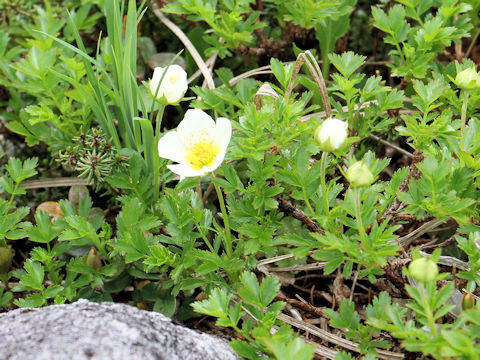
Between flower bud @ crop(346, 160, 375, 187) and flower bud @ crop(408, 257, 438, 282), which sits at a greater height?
flower bud @ crop(346, 160, 375, 187)

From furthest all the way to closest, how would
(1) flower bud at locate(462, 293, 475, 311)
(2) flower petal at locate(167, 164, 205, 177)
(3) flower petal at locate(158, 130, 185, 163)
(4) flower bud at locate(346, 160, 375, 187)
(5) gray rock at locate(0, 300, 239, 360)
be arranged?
(3) flower petal at locate(158, 130, 185, 163), (2) flower petal at locate(167, 164, 205, 177), (1) flower bud at locate(462, 293, 475, 311), (4) flower bud at locate(346, 160, 375, 187), (5) gray rock at locate(0, 300, 239, 360)

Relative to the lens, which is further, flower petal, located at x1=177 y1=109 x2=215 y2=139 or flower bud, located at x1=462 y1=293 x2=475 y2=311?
flower petal, located at x1=177 y1=109 x2=215 y2=139

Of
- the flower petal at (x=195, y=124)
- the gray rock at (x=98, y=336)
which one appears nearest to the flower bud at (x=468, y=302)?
the gray rock at (x=98, y=336)

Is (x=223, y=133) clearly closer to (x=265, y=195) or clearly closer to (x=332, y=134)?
(x=265, y=195)

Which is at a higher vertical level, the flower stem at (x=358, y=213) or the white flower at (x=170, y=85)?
the white flower at (x=170, y=85)

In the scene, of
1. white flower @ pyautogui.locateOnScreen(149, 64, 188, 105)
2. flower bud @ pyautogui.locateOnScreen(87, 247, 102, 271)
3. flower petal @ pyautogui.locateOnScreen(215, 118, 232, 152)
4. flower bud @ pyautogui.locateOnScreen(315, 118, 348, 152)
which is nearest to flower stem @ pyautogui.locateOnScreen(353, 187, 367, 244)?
flower bud @ pyautogui.locateOnScreen(315, 118, 348, 152)

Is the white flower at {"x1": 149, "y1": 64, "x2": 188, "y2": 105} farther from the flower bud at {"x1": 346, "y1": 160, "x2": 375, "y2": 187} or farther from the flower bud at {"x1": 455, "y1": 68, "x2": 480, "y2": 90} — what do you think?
the flower bud at {"x1": 455, "y1": 68, "x2": 480, "y2": 90}

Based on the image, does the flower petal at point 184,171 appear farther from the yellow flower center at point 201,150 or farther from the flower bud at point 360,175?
the flower bud at point 360,175
